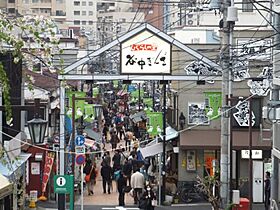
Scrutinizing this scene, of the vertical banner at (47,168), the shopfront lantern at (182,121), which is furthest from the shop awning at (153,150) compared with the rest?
the vertical banner at (47,168)

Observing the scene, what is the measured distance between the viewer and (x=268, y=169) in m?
24.4

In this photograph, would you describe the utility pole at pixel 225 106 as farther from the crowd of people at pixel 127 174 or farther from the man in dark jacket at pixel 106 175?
the man in dark jacket at pixel 106 175

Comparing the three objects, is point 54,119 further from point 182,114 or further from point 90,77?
point 90,77

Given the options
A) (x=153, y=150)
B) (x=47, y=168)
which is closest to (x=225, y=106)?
(x=47, y=168)

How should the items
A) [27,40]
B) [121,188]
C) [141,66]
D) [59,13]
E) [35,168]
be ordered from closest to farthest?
[27,40] < [141,66] < [121,188] < [35,168] < [59,13]

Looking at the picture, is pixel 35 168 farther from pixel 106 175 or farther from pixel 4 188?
pixel 4 188

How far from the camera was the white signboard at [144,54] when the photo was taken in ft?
69.2

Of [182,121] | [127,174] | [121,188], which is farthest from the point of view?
[127,174]

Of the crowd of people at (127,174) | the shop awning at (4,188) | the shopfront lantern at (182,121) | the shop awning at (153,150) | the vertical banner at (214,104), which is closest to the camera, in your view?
the shop awning at (4,188)

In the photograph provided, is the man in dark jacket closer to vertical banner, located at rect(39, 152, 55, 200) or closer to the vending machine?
vertical banner, located at rect(39, 152, 55, 200)

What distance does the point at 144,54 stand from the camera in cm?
2106

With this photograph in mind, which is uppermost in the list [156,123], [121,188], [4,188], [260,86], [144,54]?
[144,54]

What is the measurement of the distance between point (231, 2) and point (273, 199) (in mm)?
6578

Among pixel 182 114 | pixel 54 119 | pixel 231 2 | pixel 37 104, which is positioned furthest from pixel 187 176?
pixel 37 104
